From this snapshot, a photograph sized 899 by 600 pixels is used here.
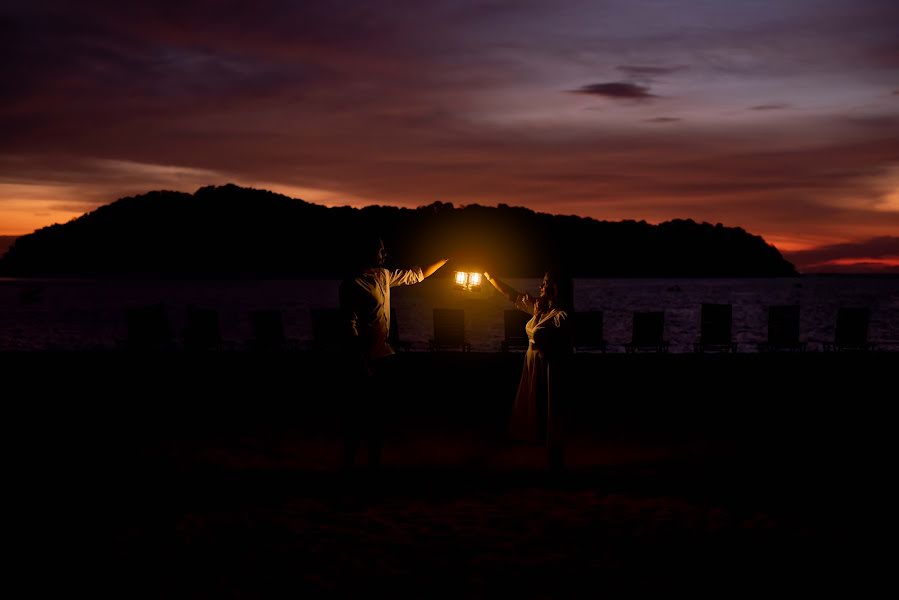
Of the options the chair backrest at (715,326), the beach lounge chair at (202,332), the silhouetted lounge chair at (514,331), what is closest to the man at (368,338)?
the silhouetted lounge chair at (514,331)

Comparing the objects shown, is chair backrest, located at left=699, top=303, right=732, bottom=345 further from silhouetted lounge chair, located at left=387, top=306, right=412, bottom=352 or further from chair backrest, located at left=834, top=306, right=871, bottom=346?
silhouetted lounge chair, located at left=387, top=306, right=412, bottom=352

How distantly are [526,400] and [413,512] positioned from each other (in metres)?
2.45

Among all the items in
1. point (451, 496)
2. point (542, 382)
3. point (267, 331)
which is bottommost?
point (451, 496)

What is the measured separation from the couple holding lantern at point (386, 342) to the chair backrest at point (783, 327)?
13.6m

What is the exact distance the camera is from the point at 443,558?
586 cm

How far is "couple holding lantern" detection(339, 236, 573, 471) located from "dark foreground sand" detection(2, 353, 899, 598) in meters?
0.43

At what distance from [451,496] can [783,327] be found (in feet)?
51.3

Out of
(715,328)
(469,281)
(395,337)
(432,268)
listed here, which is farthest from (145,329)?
(469,281)

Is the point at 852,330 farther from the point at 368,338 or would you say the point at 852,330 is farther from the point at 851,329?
the point at 368,338

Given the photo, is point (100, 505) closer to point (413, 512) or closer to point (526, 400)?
point (413, 512)

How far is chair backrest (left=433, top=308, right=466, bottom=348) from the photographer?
2028cm

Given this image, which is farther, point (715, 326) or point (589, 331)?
point (715, 326)

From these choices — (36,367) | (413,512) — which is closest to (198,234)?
(36,367)

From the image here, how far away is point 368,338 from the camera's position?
25.7 ft
